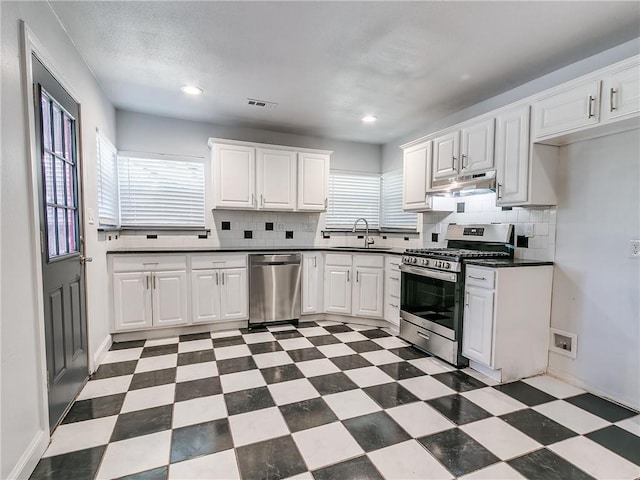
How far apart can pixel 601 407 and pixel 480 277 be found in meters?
1.07

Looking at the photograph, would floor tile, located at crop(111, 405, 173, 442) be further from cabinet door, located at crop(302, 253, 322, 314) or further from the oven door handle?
the oven door handle

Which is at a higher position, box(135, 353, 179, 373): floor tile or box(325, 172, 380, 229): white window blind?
box(325, 172, 380, 229): white window blind

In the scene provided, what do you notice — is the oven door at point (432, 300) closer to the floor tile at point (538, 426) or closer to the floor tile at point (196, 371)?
the floor tile at point (538, 426)

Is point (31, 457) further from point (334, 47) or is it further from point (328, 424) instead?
point (334, 47)

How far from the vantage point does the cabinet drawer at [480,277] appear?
2.42 m

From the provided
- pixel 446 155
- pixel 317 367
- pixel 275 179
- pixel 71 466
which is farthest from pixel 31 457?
pixel 446 155

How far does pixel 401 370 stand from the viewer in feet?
8.50

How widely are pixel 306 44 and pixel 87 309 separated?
247cm

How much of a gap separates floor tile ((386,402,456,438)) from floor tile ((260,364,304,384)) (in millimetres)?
779

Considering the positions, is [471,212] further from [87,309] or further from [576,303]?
[87,309]

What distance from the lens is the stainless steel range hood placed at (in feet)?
8.89

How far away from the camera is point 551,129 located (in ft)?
7.48

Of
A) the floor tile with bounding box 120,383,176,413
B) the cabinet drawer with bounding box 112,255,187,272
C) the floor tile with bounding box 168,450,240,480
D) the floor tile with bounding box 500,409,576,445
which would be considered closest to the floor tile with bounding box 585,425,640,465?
the floor tile with bounding box 500,409,576,445

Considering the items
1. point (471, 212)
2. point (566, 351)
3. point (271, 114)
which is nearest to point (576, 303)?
point (566, 351)
